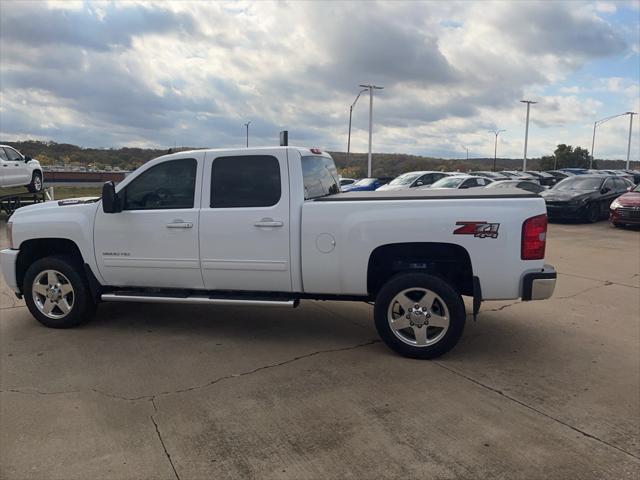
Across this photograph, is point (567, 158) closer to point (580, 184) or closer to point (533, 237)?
point (580, 184)

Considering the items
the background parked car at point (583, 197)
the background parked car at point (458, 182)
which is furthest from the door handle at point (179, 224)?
the background parked car at point (458, 182)

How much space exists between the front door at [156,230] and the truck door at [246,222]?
14cm

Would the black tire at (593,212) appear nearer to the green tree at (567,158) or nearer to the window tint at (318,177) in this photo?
the window tint at (318,177)

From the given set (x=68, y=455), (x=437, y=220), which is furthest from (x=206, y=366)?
(x=437, y=220)

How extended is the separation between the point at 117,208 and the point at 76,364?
5.12 feet

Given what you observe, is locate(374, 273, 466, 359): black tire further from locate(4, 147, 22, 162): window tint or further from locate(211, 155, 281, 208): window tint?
locate(4, 147, 22, 162): window tint

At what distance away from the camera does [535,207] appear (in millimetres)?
4410

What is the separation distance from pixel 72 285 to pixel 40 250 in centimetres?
69

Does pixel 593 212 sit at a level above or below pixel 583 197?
below

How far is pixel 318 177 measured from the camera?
18.1ft

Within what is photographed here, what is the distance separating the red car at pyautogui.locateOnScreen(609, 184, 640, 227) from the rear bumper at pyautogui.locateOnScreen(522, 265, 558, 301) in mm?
12840

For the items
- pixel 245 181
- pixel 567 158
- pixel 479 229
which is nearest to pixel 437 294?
pixel 479 229

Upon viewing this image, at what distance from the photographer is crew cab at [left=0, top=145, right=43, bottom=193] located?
15.6m

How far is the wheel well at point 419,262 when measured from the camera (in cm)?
471
